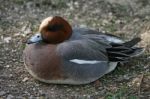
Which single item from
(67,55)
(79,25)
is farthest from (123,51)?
(79,25)

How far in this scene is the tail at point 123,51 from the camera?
4.92 m

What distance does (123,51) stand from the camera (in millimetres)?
5008

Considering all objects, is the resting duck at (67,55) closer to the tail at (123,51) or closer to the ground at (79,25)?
the tail at (123,51)

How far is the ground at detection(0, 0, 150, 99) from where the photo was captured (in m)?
4.67

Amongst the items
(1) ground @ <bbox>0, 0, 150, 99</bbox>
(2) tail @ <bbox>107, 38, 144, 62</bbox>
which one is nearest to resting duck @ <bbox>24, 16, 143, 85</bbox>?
(2) tail @ <bbox>107, 38, 144, 62</bbox>

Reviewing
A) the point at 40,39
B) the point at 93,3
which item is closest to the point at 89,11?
the point at 93,3

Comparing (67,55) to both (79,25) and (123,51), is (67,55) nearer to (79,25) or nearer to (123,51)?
(123,51)

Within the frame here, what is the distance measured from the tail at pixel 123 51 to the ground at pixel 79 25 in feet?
0.52

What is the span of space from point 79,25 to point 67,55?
5.18 feet

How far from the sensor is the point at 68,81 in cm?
468

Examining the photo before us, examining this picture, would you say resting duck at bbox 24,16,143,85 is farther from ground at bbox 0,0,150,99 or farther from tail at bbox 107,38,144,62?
ground at bbox 0,0,150,99

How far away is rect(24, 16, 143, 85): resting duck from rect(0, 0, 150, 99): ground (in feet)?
0.41

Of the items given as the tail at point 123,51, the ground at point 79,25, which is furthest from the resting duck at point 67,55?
the ground at point 79,25

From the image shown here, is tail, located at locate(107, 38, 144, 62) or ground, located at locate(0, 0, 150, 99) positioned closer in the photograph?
A: ground, located at locate(0, 0, 150, 99)
